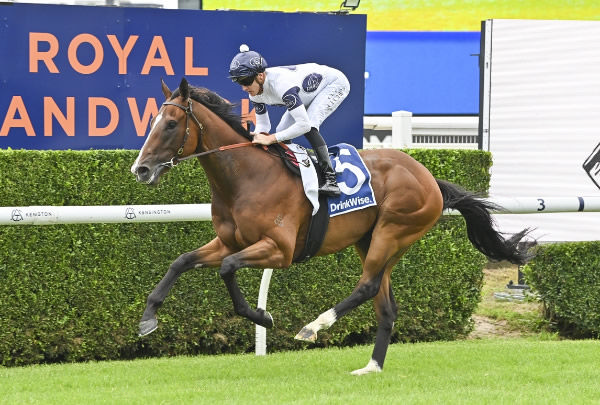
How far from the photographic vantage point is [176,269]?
5.79m

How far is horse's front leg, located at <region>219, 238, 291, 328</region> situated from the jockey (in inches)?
20.1

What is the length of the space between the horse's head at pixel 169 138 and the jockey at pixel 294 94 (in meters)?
0.36

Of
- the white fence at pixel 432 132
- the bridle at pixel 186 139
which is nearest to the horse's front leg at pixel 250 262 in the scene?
the bridle at pixel 186 139

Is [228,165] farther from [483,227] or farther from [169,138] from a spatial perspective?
[483,227]

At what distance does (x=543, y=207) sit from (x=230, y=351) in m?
2.42

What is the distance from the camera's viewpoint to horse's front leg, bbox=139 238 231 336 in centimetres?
559

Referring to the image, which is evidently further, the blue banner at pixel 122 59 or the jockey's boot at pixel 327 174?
the blue banner at pixel 122 59

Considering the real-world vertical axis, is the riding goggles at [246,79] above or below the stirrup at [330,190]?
above

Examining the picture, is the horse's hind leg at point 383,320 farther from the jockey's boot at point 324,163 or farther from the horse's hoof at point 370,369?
the jockey's boot at point 324,163

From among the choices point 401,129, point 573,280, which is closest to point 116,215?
point 573,280

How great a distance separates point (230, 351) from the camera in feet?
24.6

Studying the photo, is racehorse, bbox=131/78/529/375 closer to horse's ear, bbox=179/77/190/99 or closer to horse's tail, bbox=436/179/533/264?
horse's ear, bbox=179/77/190/99

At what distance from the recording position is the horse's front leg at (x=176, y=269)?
559 centimetres

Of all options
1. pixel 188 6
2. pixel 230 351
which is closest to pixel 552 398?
pixel 230 351
